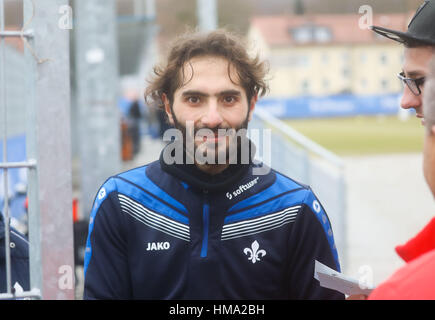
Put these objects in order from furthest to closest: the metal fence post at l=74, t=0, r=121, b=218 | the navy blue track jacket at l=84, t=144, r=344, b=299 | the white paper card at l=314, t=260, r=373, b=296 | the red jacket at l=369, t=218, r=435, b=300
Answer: the metal fence post at l=74, t=0, r=121, b=218
the navy blue track jacket at l=84, t=144, r=344, b=299
the white paper card at l=314, t=260, r=373, b=296
the red jacket at l=369, t=218, r=435, b=300

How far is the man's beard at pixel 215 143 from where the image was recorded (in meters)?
2.44

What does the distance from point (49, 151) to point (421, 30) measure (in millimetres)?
1459

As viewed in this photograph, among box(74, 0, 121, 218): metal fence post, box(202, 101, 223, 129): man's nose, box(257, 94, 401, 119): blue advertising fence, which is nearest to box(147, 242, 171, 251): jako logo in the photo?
box(202, 101, 223, 129): man's nose

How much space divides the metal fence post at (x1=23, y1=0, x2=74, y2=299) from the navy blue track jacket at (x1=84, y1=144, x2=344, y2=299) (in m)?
0.25

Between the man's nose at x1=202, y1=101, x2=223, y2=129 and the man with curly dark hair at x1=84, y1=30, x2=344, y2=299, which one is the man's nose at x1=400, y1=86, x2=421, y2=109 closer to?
the man with curly dark hair at x1=84, y1=30, x2=344, y2=299

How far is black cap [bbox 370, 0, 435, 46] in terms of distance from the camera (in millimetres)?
2510

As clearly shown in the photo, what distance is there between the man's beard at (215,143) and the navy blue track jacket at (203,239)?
62 millimetres

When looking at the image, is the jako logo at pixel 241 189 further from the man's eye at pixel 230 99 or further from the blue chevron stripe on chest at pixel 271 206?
the man's eye at pixel 230 99

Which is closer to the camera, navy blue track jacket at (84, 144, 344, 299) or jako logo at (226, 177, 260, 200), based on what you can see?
navy blue track jacket at (84, 144, 344, 299)

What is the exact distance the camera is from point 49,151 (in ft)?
8.77

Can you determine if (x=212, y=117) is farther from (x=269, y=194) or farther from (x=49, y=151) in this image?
(x=49, y=151)

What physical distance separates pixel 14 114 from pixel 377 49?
2587 inches

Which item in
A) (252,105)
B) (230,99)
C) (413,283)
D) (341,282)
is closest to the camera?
(413,283)

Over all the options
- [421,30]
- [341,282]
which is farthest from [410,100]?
[341,282]
